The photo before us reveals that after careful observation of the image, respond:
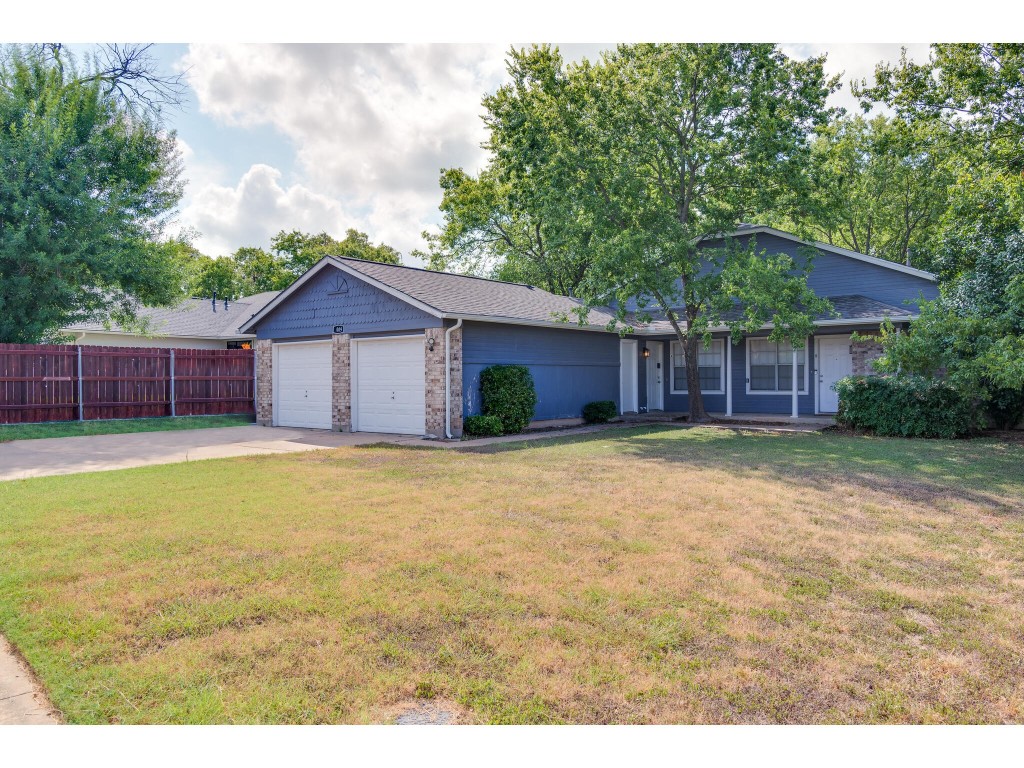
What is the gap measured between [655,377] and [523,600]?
55.0 ft

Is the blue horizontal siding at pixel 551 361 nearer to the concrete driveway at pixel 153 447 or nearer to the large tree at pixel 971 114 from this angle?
the concrete driveway at pixel 153 447

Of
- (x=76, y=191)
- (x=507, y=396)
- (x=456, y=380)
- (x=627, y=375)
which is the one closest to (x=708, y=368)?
(x=627, y=375)

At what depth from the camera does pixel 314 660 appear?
10.5ft

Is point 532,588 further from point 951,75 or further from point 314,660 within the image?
point 951,75

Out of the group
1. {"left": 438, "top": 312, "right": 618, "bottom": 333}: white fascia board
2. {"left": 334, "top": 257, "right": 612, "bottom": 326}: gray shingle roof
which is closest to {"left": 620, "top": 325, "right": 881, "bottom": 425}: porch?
{"left": 334, "top": 257, "right": 612, "bottom": 326}: gray shingle roof

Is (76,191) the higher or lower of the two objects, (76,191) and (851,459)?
the higher

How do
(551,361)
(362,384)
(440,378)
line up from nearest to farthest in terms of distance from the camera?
(440,378)
(362,384)
(551,361)

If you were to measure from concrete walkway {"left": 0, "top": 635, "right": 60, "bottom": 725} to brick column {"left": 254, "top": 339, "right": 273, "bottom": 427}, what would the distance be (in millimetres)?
14286

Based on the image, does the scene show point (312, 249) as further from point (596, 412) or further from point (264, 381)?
point (596, 412)

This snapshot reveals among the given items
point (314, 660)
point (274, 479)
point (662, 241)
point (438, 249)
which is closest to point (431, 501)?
point (274, 479)

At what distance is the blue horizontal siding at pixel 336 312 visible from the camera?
45.5 feet

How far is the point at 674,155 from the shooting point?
15.9 m

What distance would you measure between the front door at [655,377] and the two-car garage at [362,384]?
8.76m

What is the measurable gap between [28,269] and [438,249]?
17.5 m
